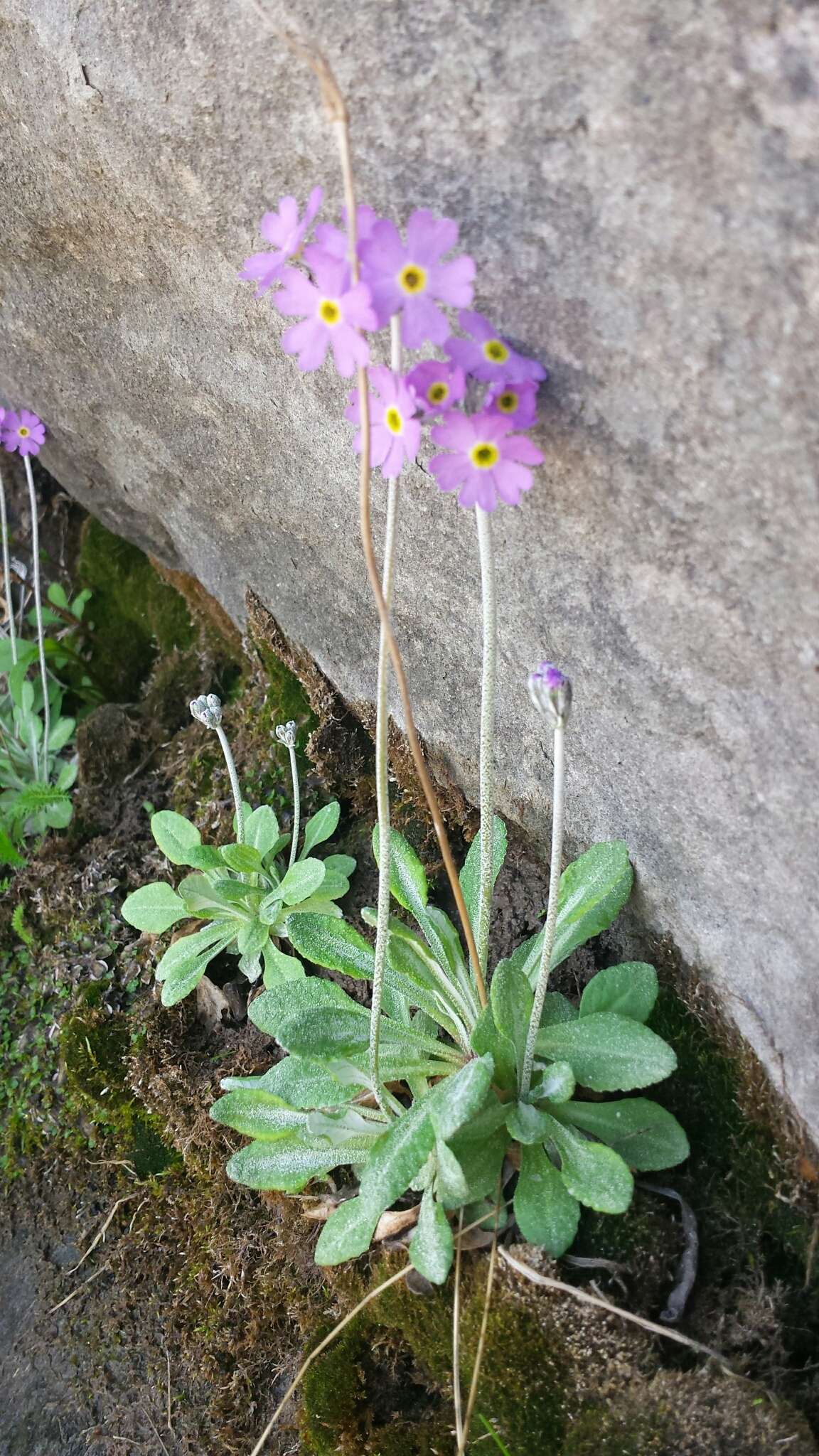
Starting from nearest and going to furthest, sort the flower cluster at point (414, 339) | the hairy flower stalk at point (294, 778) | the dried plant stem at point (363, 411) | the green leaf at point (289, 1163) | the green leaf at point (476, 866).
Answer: the dried plant stem at point (363, 411)
the flower cluster at point (414, 339)
the green leaf at point (289, 1163)
the green leaf at point (476, 866)
the hairy flower stalk at point (294, 778)

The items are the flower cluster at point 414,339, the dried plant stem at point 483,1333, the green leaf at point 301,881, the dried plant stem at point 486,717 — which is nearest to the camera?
the flower cluster at point 414,339

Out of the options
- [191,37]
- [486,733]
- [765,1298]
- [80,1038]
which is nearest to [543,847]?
[486,733]

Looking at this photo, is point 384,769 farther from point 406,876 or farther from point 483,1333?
point 483,1333

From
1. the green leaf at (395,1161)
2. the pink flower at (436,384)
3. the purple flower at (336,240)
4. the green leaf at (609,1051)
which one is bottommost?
the green leaf at (395,1161)

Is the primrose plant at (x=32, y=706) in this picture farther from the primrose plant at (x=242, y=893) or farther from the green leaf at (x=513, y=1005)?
the green leaf at (x=513, y=1005)

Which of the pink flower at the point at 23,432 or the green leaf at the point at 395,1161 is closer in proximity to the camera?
the green leaf at the point at 395,1161

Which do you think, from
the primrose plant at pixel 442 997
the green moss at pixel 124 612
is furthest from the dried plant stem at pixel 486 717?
the green moss at pixel 124 612
